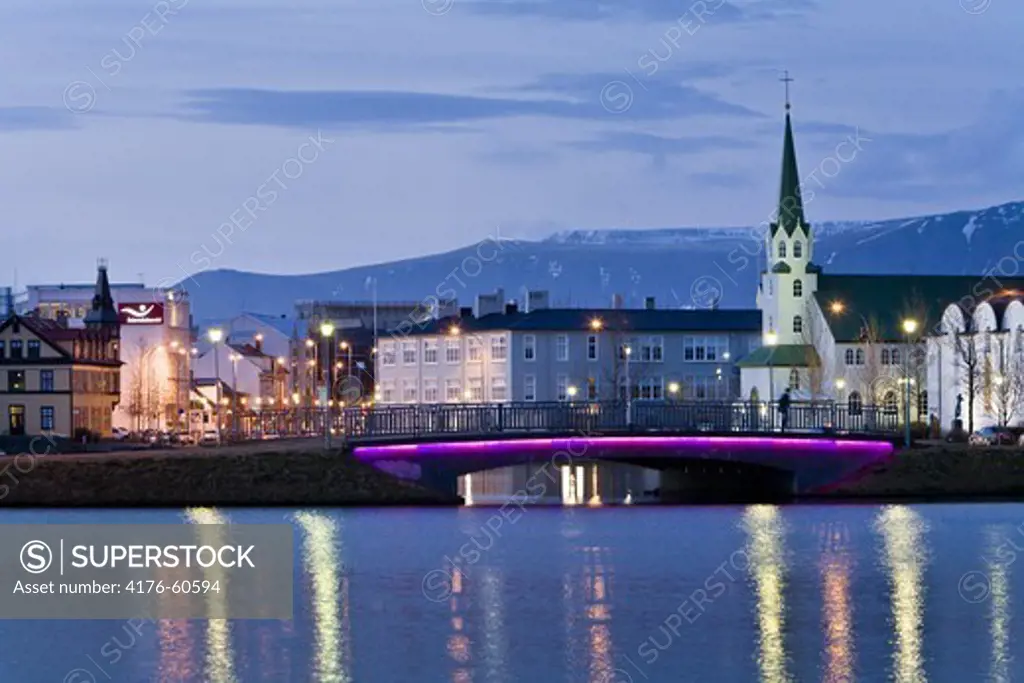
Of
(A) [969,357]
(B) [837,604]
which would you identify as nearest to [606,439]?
(B) [837,604]

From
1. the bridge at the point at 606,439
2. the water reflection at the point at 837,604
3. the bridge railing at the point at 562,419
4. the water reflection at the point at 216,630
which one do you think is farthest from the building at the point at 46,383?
the water reflection at the point at 837,604

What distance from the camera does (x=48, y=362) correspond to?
16862cm

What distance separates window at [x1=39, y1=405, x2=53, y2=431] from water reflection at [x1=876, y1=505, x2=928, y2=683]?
77.6 m

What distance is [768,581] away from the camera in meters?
74.1

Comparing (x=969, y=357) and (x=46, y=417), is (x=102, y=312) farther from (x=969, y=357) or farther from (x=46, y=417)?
(x=969, y=357)

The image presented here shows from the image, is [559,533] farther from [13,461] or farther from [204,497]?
[13,461]

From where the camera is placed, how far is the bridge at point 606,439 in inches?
4151

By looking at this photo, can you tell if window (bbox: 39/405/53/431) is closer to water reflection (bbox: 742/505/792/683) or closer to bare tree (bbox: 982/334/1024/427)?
bare tree (bbox: 982/334/1024/427)

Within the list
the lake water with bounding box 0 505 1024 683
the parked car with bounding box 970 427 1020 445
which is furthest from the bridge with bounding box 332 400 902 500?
the parked car with bounding box 970 427 1020 445

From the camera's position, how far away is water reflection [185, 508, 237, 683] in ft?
182

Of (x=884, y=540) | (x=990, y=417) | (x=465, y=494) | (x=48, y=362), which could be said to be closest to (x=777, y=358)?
(x=990, y=417)

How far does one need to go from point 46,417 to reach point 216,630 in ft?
355

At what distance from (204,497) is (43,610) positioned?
38.2 m

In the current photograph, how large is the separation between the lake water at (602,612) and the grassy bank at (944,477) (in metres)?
13.1
